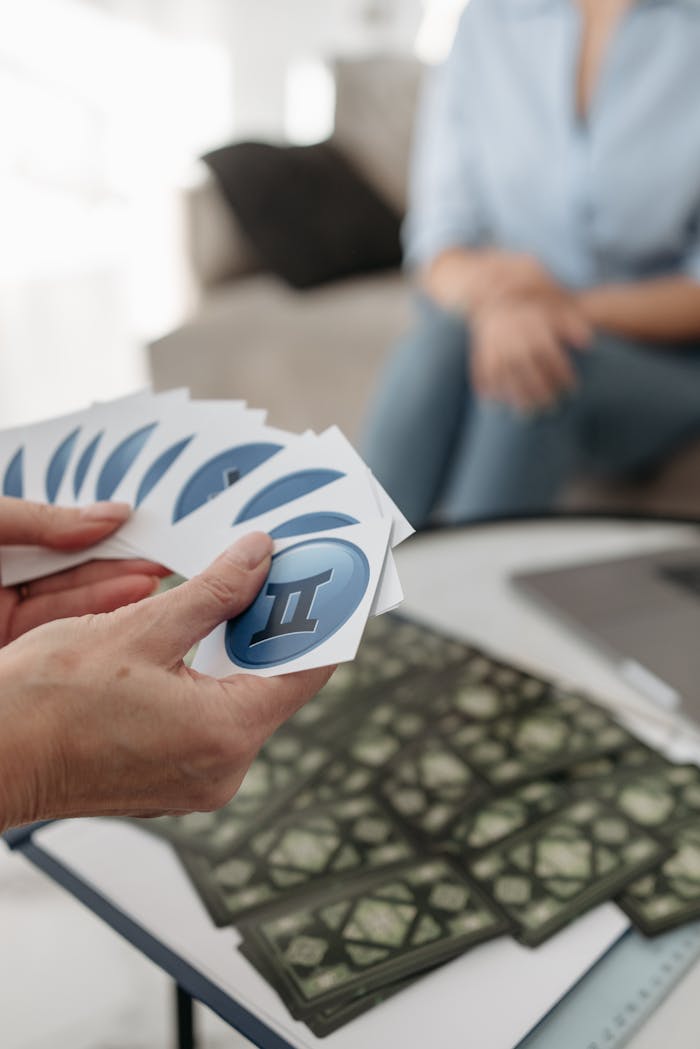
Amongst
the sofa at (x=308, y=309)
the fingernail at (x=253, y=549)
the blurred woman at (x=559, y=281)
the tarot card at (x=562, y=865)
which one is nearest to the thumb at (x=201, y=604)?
the fingernail at (x=253, y=549)

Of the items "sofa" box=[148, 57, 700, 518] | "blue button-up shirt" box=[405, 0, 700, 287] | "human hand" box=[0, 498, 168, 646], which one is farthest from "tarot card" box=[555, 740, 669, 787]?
"sofa" box=[148, 57, 700, 518]

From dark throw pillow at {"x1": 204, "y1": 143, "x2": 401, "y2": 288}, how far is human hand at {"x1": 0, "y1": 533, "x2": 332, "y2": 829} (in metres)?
1.77

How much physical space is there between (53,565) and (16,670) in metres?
0.17

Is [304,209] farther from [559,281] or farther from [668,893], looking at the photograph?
[668,893]

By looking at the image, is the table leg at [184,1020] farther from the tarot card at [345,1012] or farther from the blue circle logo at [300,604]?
the blue circle logo at [300,604]

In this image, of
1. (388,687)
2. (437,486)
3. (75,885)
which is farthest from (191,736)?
(437,486)

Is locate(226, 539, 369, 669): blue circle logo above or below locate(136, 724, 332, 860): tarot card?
above

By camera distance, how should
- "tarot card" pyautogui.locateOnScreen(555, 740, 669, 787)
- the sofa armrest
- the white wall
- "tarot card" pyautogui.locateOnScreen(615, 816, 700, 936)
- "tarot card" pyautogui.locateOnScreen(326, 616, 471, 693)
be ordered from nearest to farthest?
1. "tarot card" pyautogui.locateOnScreen(615, 816, 700, 936)
2. "tarot card" pyautogui.locateOnScreen(555, 740, 669, 787)
3. "tarot card" pyautogui.locateOnScreen(326, 616, 471, 693)
4. the sofa armrest
5. the white wall

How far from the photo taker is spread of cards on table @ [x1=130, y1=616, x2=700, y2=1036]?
1.63 feet

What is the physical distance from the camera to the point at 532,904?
53 cm

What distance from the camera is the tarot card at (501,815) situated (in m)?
0.57

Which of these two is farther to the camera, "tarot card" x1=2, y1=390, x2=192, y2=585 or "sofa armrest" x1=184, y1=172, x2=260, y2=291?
"sofa armrest" x1=184, y1=172, x2=260, y2=291

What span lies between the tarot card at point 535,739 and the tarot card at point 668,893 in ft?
0.33

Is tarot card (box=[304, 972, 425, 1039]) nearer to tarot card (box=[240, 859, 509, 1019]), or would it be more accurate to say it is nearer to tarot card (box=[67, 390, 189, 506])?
tarot card (box=[240, 859, 509, 1019])
